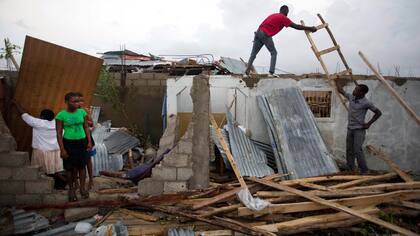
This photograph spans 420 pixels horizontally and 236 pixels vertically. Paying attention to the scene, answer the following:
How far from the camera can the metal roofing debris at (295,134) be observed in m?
6.73

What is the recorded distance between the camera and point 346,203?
502cm

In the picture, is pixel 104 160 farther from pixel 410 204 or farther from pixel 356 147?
pixel 410 204

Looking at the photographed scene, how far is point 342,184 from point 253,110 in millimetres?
2841

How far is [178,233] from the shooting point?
4492 millimetres

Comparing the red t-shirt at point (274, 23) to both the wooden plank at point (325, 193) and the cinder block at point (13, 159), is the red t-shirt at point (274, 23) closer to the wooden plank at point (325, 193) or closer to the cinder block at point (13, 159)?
the wooden plank at point (325, 193)

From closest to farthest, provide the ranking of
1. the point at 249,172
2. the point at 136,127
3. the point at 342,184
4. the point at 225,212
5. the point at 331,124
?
the point at 225,212 → the point at 342,184 → the point at 249,172 → the point at 331,124 → the point at 136,127

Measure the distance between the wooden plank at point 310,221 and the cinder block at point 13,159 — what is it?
146 inches

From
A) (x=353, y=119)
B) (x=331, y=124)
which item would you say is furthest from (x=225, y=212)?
(x=331, y=124)

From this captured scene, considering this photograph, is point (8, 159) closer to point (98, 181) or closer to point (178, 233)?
point (98, 181)

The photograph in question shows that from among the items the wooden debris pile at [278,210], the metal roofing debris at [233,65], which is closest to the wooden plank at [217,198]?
the wooden debris pile at [278,210]

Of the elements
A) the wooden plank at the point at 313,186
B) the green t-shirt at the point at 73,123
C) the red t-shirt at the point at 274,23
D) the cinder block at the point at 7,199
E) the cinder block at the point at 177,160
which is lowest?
the cinder block at the point at 7,199

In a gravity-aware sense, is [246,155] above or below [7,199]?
above

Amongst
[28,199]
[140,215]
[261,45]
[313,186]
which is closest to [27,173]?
[28,199]

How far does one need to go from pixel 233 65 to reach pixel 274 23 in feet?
11.7
